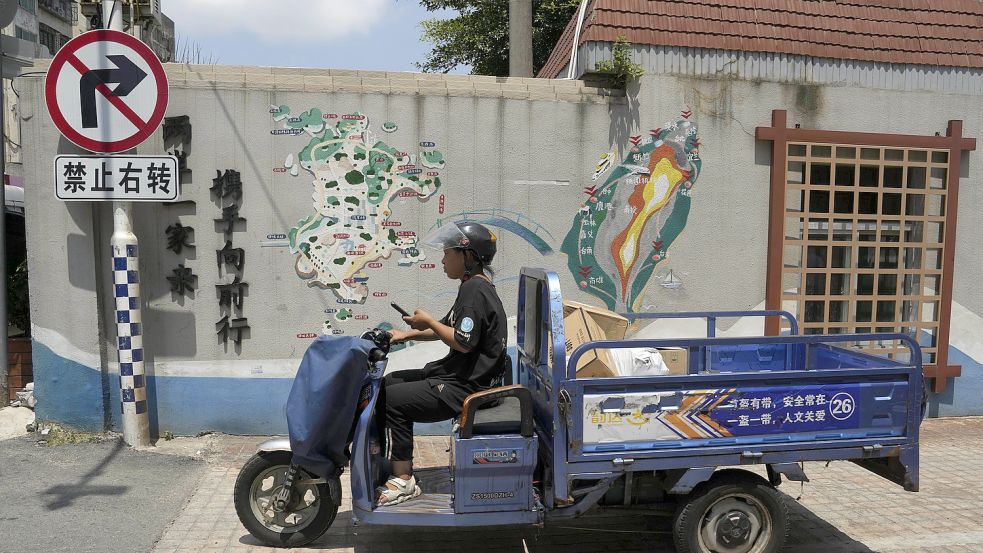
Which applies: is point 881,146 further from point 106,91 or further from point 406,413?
point 106,91

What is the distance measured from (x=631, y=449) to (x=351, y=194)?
3.59 m

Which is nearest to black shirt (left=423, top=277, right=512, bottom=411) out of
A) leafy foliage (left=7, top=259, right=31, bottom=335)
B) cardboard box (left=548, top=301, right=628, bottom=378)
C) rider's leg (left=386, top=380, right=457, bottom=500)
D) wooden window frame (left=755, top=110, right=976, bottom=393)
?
rider's leg (left=386, top=380, right=457, bottom=500)

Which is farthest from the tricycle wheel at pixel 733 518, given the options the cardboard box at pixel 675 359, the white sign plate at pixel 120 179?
the white sign plate at pixel 120 179

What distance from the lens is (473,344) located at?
13.3ft

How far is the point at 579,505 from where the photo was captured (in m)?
3.97

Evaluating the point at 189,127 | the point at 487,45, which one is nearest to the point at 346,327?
the point at 189,127

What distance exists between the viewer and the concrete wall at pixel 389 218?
20.3ft

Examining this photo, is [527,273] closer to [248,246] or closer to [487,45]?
[248,246]

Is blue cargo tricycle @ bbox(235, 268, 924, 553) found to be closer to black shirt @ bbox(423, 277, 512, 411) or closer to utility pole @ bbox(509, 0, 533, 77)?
black shirt @ bbox(423, 277, 512, 411)

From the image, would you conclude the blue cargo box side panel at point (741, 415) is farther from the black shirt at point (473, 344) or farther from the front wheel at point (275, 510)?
the front wheel at point (275, 510)

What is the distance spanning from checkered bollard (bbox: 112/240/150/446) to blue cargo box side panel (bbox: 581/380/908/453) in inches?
156

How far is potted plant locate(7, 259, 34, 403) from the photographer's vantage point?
6746 millimetres

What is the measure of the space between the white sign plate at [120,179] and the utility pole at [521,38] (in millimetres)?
4964

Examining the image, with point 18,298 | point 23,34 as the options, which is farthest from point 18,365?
point 23,34
